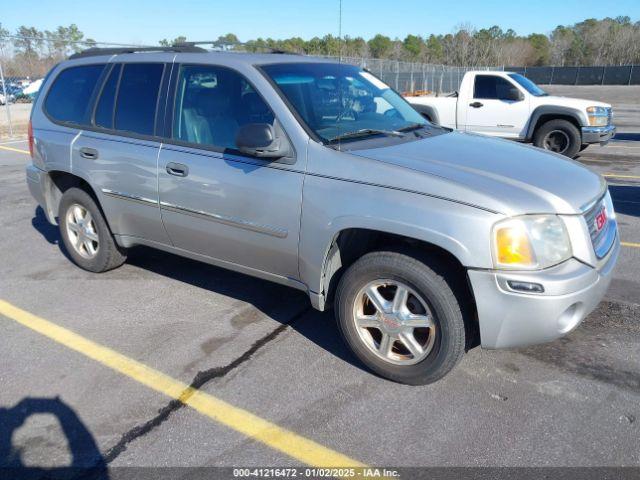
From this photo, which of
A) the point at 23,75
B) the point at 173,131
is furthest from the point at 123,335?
the point at 23,75

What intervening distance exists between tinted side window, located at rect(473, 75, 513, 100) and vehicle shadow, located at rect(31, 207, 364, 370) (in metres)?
8.29

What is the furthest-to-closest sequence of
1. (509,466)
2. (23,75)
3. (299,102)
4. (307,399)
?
(23,75) < (299,102) < (307,399) < (509,466)

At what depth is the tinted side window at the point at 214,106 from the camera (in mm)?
3689

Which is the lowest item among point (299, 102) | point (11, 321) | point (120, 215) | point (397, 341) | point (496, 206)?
point (11, 321)

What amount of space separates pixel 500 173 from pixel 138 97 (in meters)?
2.81

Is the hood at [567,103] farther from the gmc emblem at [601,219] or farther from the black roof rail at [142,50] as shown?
the black roof rail at [142,50]

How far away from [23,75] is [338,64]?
2954 cm

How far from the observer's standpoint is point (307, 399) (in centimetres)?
314

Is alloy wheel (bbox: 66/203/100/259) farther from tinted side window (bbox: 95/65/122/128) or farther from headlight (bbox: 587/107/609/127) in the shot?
headlight (bbox: 587/107/609/127)


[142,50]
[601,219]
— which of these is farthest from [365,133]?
[142,50]

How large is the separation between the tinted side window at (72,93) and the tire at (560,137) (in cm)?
886

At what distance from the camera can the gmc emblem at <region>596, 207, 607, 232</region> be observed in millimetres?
3190

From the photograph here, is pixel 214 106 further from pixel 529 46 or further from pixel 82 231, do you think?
pixel 529 46

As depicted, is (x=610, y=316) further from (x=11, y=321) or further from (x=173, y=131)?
(x=11, y=321)
